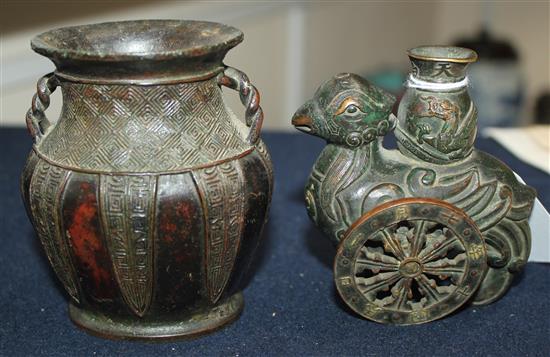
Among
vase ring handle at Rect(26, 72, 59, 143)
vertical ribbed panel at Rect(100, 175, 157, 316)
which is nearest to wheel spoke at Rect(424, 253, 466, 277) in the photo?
vertical ribbed panel at Rect(100, 175, 157, 316)

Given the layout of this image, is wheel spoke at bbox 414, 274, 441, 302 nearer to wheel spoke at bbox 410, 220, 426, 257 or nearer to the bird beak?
wheel spoke at bbox 410, 220, 426, 257

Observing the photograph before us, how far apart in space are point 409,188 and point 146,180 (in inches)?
19.9

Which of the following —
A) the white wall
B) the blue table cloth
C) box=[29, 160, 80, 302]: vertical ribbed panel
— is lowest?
the white wall

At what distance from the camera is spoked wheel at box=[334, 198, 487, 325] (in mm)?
1619

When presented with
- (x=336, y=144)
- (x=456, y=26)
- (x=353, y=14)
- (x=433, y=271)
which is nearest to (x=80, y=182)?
(x=336, y=144)

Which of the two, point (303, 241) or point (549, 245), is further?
point (303, 241)

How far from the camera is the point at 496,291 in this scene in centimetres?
Answer: 181

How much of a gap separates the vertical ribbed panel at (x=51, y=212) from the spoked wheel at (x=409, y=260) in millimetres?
515

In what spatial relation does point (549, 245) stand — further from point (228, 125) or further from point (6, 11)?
point (6, 11)

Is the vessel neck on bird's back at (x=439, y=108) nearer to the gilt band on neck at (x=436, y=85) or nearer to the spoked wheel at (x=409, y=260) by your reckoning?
the gilt band on neck at (x=436, y=85)

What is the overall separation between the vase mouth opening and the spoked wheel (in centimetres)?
27

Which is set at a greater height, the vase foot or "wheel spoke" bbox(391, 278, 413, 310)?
"wheel spoke" bbox(391, 278, 413, 310)

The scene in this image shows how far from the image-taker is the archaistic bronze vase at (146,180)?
4.98 ft

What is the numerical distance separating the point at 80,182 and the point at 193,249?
236mm
